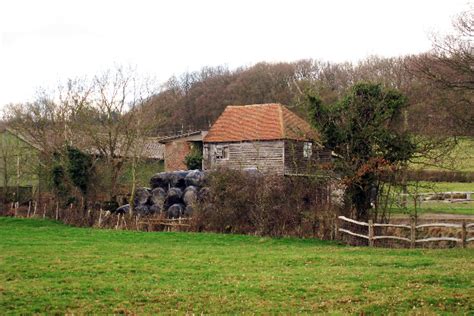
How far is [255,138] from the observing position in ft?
147

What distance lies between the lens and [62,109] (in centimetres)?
4194

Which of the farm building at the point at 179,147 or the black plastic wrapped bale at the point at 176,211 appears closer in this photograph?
the black plastic wrapped bale at the point at 176,211

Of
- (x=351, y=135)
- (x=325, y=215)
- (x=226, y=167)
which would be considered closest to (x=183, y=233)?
(x=226, y=167)

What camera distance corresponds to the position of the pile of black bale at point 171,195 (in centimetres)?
3400

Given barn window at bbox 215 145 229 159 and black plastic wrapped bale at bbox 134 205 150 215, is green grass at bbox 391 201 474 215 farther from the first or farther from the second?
barn window at bbox 215 145 229 159

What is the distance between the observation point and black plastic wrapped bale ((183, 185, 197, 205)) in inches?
1320

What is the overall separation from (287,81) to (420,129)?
52756mm

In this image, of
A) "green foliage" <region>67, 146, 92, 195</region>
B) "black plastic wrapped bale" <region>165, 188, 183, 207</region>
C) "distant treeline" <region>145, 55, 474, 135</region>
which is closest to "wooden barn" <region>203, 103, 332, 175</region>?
"black plastic wrapped bale" <region>165, 188, 183, 207</region>

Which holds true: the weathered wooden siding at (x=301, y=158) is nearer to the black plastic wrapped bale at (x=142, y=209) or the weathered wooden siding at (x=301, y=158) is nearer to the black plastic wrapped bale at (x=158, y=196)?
the black plastic wrapped bale at (x=158, y=196)

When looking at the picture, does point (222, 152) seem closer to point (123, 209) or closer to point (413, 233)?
point (123, 209)

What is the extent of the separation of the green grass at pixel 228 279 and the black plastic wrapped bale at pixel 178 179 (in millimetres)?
11498

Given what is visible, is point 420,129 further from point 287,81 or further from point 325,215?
point 287,81

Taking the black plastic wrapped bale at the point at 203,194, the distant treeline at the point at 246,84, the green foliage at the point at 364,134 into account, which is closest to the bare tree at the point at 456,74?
the green foliage at the point at 364,134

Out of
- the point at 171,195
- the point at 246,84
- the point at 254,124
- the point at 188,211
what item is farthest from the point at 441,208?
the point at 246,84
